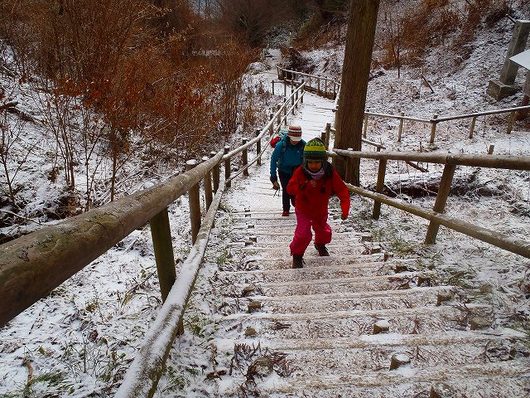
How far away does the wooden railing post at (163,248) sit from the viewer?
1.97 m

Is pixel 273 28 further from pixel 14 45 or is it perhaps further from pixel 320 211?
pixel 320 211

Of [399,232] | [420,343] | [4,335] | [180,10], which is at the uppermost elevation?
[180,10]

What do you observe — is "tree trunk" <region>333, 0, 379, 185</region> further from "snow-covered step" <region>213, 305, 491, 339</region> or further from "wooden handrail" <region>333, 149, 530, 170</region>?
"snow-covered step" <region>213, 305, 491, 339</region>

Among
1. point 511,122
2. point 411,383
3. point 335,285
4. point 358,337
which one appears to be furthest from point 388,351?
point 511,122

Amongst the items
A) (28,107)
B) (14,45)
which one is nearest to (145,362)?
(28,107)

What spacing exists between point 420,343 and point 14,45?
12530mm

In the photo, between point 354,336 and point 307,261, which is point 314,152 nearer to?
point 307,261

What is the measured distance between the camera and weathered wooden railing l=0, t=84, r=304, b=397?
81 cm

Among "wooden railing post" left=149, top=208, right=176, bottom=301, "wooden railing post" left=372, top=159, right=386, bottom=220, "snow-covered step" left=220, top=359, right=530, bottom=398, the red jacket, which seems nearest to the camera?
"snow-covered step" left=220, top=359, right=530, bottom=398

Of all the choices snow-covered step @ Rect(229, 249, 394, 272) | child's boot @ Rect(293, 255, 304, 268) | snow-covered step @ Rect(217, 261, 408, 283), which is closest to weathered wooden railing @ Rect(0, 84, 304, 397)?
snow-covered step @ Rect(217, 261, 408, 283)

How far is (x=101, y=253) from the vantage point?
119 cm

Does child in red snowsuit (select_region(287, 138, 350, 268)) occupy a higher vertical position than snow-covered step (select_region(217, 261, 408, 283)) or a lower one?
higher

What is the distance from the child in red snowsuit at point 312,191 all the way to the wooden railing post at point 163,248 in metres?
2.10

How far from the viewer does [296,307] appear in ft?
9.43
